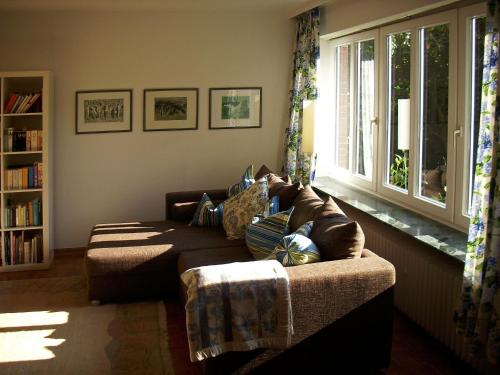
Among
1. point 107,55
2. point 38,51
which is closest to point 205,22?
point 107,55

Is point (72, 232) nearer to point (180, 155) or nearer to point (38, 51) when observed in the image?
point (180, 155)

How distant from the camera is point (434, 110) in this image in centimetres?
442

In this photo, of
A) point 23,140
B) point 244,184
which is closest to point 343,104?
point 244,184

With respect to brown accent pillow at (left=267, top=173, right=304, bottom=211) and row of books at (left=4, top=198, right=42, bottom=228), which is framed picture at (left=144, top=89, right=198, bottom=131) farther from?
brown accent pillow at (left=267, top=173, right=304, bottom=211)

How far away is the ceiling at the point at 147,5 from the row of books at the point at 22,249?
6.77ft

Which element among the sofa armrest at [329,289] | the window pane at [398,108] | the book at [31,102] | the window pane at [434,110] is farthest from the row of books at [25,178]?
the window pane at [434,110]

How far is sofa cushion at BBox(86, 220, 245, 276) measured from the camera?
4.71 meters

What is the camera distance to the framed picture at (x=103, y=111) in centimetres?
616

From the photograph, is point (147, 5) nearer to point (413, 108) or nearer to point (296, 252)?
point (413, 108)

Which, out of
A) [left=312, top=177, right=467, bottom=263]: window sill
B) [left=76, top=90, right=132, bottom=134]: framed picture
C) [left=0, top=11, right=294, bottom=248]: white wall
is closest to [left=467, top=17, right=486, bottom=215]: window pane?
[left=312, top=177, right=467, bottom=263]: window sill

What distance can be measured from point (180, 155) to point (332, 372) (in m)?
3.39

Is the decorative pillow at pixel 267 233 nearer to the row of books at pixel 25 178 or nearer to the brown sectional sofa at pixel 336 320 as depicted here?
the brown sectional sofa at pixel 336 320

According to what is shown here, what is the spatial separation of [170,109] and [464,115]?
3191 millimetres

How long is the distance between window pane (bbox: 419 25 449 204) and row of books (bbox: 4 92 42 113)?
136 inches
